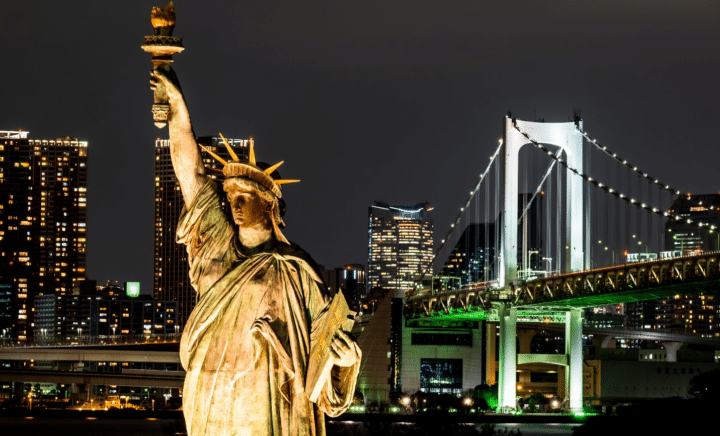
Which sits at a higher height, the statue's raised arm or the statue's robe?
the statue's raised arm

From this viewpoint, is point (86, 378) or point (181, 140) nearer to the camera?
point (181, 140)

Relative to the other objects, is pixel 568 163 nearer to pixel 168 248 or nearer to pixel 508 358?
pixel 508 358

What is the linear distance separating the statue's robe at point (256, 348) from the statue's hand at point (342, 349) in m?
0.18

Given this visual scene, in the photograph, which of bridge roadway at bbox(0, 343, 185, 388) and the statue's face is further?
bridge roadway at bbox(0, 343, 185, 388)

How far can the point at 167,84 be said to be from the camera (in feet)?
28.2

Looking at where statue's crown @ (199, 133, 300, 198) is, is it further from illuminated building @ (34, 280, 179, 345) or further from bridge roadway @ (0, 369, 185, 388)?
illuminated building @ (34, 280, 179, 345)

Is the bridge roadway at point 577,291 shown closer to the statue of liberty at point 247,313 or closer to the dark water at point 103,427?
the dark water at point 103,427

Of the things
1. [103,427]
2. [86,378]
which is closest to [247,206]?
[103,427]

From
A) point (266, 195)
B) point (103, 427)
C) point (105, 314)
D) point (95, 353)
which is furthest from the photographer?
point (105, 314)

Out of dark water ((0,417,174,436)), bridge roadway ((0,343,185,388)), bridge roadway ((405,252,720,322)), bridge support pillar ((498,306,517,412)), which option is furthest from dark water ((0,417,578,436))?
bridge roadway ((405,252,720,322))

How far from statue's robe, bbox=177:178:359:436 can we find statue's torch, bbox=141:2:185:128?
0.99 m

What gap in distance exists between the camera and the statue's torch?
8.55 meters

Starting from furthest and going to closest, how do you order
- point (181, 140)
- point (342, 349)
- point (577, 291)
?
point (577, 291) → point (181, 140) → point (342, 349)

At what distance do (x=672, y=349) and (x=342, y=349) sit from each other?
366ft
